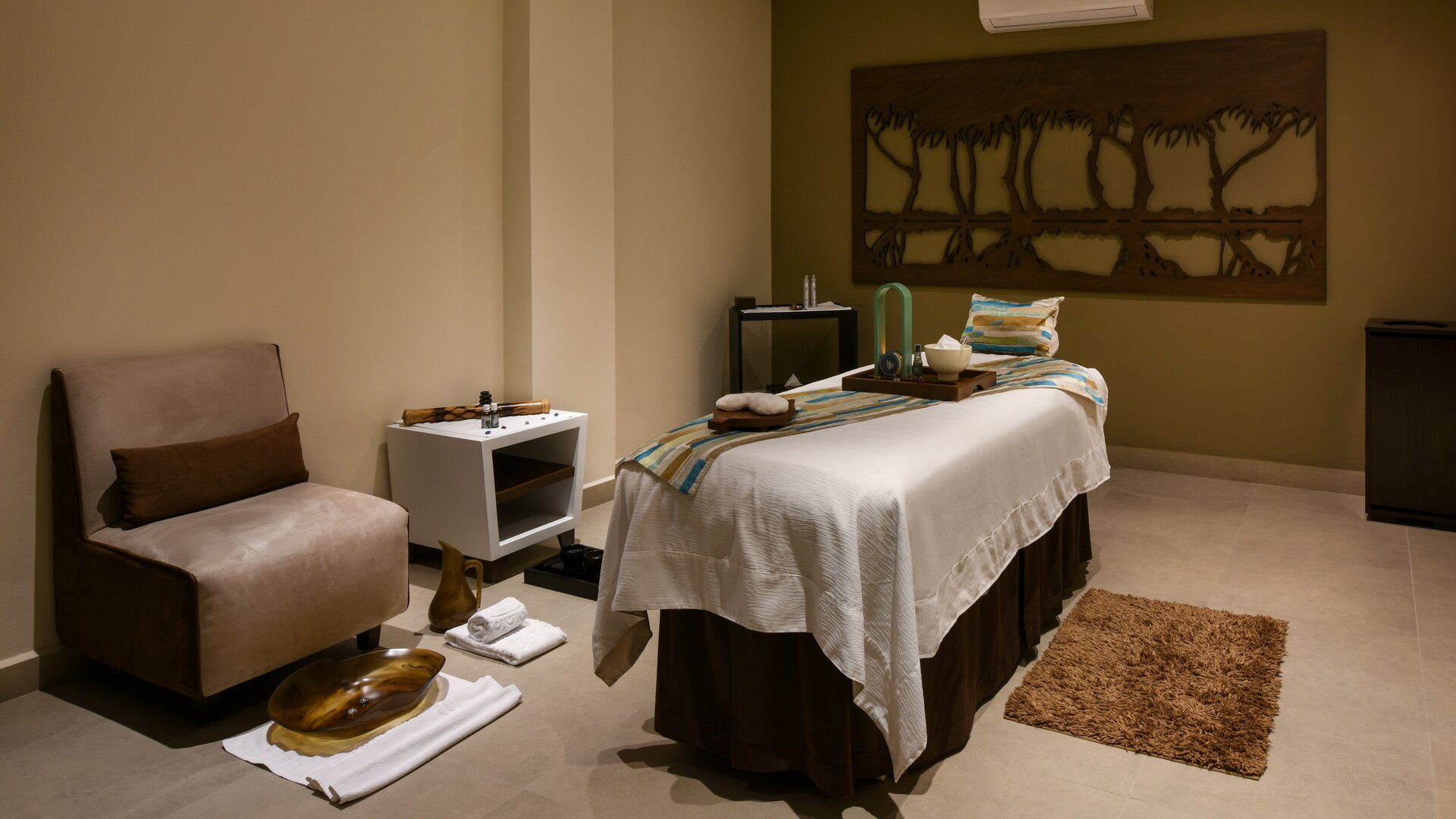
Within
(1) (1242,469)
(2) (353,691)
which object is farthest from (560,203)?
(1) (1242,469)

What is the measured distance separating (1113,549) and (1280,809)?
1.88 meters

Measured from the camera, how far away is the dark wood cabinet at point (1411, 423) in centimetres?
428

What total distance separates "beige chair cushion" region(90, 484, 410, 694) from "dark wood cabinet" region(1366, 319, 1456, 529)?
3922 millimetres

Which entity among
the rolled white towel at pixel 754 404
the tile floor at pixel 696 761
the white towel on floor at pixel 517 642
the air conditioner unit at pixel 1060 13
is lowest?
the tile floor at pixel 696 761

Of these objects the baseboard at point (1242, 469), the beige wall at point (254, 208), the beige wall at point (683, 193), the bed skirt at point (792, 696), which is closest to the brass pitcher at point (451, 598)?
the beige wall at point (254, 208)

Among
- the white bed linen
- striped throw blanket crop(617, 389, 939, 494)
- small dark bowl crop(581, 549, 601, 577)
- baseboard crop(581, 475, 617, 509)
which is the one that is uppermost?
striped throw blanket crop(617, 389, 939, 494)

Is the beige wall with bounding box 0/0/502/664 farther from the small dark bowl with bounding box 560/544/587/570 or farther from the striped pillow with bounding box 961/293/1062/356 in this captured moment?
the striped pillow with bounding box 961/293/1062/356

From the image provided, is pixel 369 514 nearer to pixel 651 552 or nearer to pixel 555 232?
pixel 651 552

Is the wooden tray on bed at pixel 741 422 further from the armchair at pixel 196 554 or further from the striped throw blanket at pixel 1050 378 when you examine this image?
the armchair at pixel 196 554

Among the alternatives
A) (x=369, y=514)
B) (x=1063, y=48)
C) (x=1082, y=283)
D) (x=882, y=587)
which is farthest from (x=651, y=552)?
(x=1063, y=48)

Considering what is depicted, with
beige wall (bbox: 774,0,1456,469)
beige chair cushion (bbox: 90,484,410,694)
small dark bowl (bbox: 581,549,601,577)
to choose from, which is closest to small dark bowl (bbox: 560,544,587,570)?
small dark bowl (bbox: 581,549,601,577)

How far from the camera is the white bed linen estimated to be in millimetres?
2129

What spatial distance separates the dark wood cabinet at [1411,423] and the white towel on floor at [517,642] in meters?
3.49

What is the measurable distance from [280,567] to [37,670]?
2.66 feet
